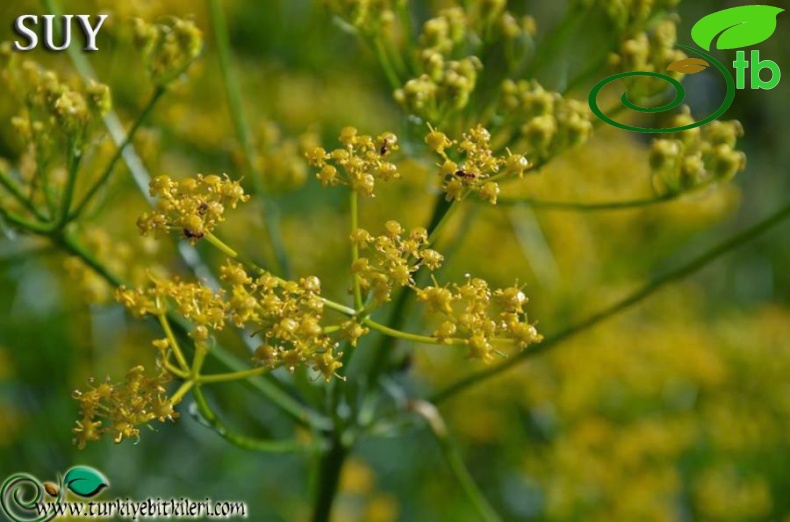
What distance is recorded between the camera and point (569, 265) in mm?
4070

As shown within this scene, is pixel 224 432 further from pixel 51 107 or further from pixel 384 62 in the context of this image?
pixel 384 62

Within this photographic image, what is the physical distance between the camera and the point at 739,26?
309cm

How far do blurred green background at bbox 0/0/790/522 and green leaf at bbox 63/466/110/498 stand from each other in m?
0.75

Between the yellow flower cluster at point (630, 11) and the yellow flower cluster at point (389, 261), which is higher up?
the yellow flower cluster at point (630, 11)

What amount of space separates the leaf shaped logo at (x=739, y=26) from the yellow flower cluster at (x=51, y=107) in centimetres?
165

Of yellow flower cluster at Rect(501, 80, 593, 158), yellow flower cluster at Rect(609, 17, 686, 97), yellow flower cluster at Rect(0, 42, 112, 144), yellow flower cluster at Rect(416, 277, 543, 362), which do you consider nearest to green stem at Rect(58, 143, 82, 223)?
yellow flower cluster at Rect(0, 42, 112, 144)

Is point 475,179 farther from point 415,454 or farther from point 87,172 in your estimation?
point 415,454

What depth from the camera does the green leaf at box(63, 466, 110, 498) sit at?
2807 mm

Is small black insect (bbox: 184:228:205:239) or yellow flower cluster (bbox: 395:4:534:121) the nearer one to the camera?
small black insect (bbox: 184:228:205:239)

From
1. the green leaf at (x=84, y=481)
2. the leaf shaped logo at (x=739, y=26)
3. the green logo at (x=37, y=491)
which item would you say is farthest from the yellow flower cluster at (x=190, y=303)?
the leaf shaped logo at (x=739, y=26)

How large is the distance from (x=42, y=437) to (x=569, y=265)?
2.03 metres

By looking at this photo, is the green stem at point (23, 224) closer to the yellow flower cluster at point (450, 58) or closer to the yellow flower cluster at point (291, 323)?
the yellow flower cluster at point (291, 323)

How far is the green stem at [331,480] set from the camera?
2504 millimetres

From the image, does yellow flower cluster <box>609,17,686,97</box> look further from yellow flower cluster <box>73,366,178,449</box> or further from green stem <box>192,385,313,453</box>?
yellow flower cluster <box>73,366,178,449</box>
